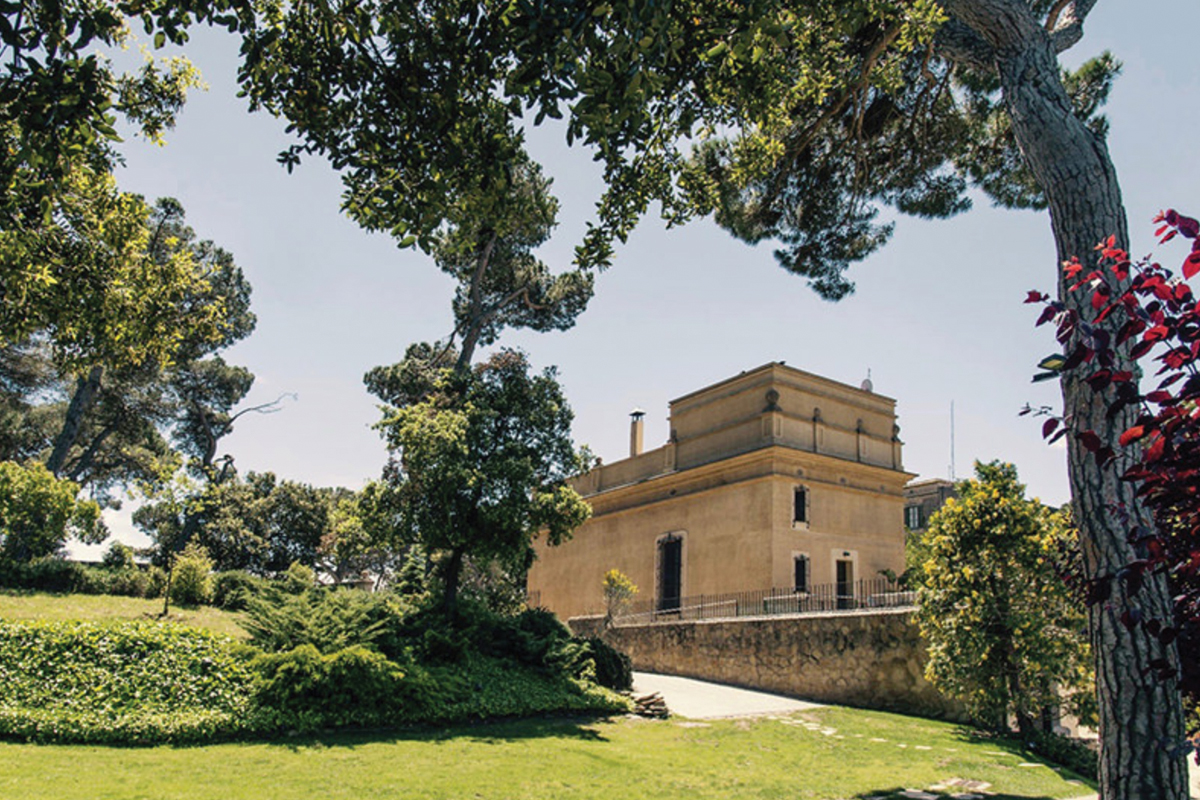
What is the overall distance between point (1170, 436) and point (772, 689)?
59.2ft

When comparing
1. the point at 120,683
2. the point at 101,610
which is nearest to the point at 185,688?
the point at 120,683

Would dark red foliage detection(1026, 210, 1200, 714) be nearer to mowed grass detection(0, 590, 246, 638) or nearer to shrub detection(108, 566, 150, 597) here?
mowed grass detection(0, 590, 246, 638)

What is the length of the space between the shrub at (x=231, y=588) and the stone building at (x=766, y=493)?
42.9 feet

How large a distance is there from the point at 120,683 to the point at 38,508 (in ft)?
57.7

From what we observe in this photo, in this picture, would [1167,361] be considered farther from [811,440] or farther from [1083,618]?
[811,440]

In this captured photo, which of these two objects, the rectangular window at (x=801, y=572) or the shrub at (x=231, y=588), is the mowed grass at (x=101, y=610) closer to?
the shrub at (x=231, y=588)

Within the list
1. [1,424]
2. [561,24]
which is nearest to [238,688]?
[561,24]

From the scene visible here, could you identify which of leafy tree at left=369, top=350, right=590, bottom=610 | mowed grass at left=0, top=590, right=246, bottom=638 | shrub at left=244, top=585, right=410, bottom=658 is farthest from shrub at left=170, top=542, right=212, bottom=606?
shrub at left=244, top=585, right=410, bottom=658

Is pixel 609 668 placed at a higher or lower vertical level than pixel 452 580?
lower

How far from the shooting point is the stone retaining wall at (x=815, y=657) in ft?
53.1

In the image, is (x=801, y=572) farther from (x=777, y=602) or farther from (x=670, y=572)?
(x=670, y=572)

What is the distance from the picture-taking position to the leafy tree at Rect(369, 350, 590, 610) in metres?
16.2

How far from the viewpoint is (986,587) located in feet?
42.6

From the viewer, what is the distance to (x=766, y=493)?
80.4ft
